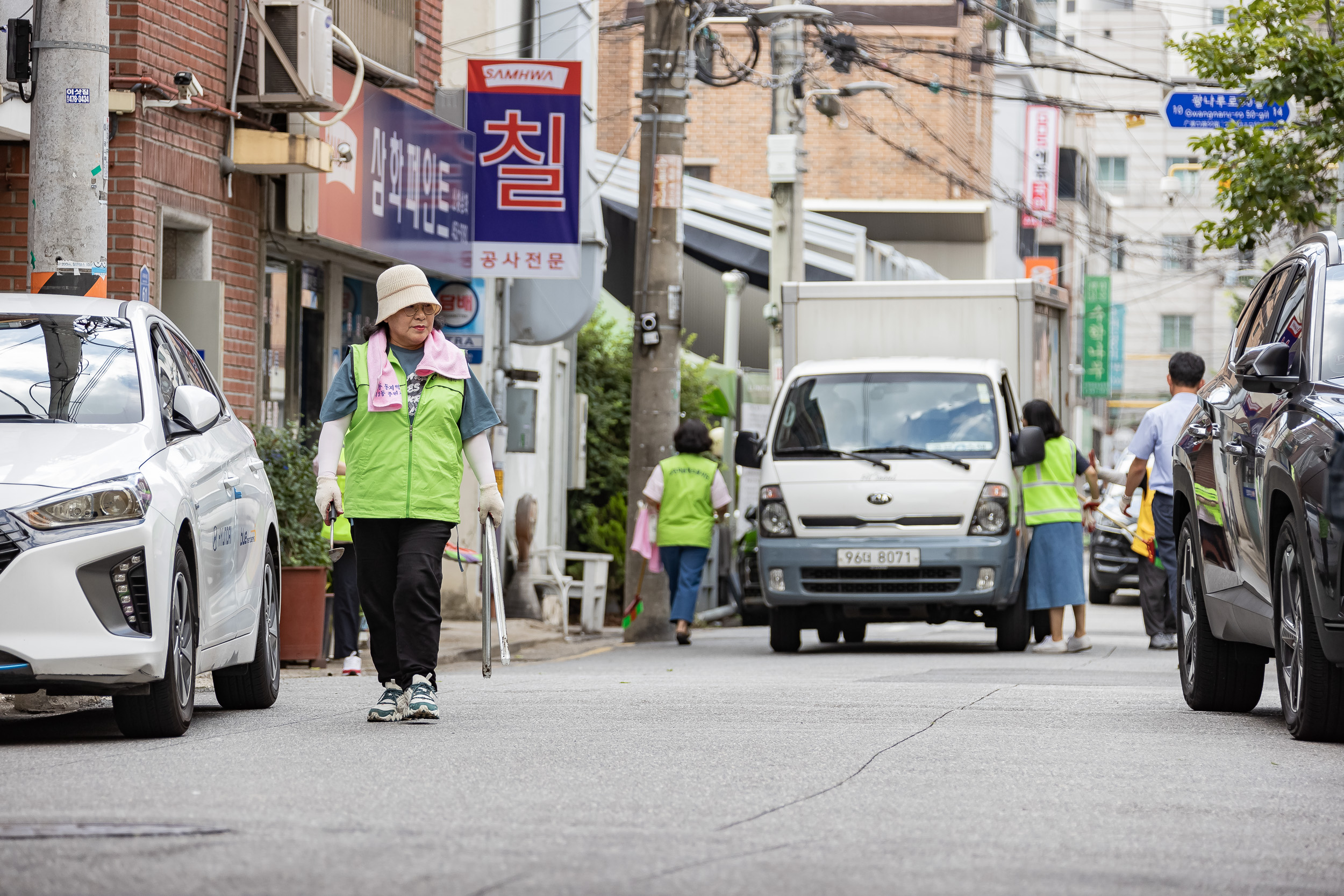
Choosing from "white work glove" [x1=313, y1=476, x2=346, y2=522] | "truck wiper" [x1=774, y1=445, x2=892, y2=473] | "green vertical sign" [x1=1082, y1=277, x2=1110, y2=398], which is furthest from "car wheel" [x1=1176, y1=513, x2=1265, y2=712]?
"green vertical sign" [x1=1082, y1=277, x2=1110, y2=398]

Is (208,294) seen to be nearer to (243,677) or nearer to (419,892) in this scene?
(243,677)

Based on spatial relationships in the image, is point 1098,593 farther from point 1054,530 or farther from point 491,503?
point 491,503

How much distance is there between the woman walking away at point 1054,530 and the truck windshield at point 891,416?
0.40 m

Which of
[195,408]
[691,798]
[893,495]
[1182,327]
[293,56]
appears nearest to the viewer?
[691,798]

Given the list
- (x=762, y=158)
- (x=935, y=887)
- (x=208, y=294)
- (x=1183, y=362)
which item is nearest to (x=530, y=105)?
(x=208, y=294)

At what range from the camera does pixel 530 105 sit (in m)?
18.1

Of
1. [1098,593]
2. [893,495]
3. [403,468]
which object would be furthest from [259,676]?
[1098,593]

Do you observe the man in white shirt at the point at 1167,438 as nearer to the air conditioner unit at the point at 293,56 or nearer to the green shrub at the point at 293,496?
the green shrub at the point at 293,496

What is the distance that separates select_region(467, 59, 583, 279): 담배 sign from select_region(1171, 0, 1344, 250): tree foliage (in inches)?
208

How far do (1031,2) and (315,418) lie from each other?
3421cm

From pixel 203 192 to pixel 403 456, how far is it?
6340 mm

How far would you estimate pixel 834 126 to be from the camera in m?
41.9

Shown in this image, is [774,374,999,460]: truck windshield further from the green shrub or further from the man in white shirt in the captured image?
the green shrub

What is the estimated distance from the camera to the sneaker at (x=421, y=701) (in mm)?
8211
